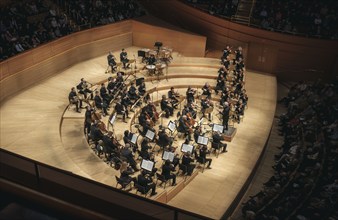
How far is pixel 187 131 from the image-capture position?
1010 centimetres

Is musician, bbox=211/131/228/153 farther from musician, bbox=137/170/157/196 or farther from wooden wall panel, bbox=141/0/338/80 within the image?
wooden wall panel, bbox=141/0/338/80

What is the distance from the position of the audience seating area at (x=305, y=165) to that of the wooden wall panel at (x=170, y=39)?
4125 mm

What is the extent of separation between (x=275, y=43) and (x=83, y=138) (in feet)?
28.4

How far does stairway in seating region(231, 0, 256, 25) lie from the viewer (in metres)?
15.4

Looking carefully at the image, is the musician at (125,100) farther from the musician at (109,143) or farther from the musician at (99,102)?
the musician at (109,143)

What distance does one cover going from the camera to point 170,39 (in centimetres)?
1556

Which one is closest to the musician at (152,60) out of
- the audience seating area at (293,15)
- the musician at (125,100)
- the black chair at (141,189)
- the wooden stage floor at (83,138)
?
the wooden stage floor at (83,138)

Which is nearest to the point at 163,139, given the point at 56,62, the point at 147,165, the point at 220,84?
the point at 147,165

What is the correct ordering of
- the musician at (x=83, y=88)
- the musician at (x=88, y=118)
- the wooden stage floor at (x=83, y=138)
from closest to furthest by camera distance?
the wooden stage floor at (x=83, y=138) → the musician at (x=88, y=118) → the musician at (x=83, y=88)

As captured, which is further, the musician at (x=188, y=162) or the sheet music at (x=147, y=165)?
the musician at (x=188, y=162)

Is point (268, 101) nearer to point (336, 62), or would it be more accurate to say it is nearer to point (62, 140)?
A: point (336, 62)

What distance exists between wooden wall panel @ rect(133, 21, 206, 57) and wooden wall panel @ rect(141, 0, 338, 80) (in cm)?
80

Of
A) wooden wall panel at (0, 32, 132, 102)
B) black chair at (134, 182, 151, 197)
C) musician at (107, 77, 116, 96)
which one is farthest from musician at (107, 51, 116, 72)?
black chair at (134, 182, 151, 197)

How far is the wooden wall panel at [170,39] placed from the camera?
50.0ft
